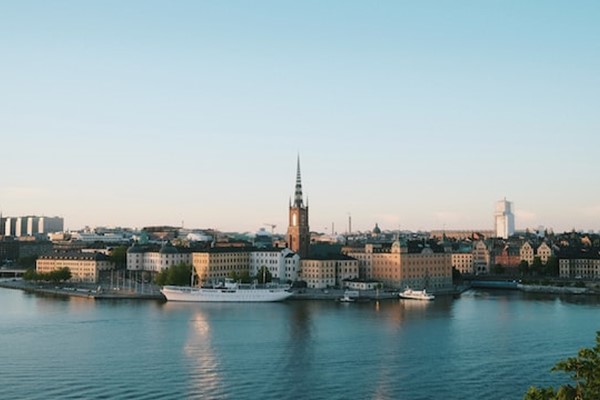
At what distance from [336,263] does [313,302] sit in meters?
6.74

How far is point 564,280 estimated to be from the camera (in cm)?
4134

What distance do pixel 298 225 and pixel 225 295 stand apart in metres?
10.7

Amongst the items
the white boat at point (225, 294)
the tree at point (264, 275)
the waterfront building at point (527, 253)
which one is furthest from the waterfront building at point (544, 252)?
the white boat at point (225, 294)

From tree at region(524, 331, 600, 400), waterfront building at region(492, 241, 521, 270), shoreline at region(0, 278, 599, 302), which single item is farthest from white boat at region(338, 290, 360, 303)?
tree at region(524, 331, 600, 400)

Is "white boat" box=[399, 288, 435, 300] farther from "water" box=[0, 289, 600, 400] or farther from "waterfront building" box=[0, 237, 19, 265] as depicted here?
"waterfront building" box=[0, 237, 19, 265]

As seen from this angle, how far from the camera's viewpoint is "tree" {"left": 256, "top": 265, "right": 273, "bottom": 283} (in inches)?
1499

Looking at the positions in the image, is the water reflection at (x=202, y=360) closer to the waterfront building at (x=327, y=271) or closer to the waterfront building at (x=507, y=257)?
the waterfront building at (x=327, y=271)

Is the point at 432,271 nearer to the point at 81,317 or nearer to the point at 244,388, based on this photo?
the point at 81,317

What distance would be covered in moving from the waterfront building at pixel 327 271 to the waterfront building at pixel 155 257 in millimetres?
6749

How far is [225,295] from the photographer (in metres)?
33.1

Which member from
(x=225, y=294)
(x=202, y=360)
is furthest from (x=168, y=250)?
(x=202, y=360)

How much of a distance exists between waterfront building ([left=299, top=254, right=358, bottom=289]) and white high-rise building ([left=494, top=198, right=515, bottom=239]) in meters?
74.5

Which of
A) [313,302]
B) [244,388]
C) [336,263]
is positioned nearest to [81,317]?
[313,302]

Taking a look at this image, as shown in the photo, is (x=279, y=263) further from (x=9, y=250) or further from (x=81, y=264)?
(x=9, y=250)
